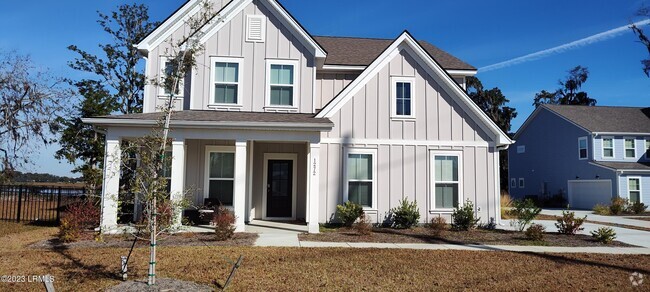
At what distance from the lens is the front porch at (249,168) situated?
11828mm

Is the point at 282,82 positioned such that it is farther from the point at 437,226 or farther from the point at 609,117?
the point at 609,117

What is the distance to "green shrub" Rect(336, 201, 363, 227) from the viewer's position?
12961mm

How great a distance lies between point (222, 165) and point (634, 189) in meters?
26.9

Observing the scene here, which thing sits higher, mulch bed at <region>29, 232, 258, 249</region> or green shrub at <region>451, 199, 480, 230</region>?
green shrub at <region>451, 199, 480, 230</region>

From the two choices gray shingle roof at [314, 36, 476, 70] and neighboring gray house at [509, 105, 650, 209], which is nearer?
gray shingle roof at [314, 36, 476, 70]

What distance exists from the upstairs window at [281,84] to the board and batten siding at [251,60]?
0.18 metres

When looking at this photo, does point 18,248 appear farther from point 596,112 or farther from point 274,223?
point 596,112

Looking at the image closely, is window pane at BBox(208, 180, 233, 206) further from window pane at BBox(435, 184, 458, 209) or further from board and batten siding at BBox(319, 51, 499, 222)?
window pane at BBox(435, 184, 458, 209)

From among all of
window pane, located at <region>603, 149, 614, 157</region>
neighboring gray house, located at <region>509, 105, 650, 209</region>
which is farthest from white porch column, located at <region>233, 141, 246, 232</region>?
window pane, located at <region>603, 149, 614, 157</region>

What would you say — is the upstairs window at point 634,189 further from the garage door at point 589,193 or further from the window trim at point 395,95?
the window trim at point 395,95

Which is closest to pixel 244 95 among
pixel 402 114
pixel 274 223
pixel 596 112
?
pixel 274 223

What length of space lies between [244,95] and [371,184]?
5123 millimetres

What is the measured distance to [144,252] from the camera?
883 cm

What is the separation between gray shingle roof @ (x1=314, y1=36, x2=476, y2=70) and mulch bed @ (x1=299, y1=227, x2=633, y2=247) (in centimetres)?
650
